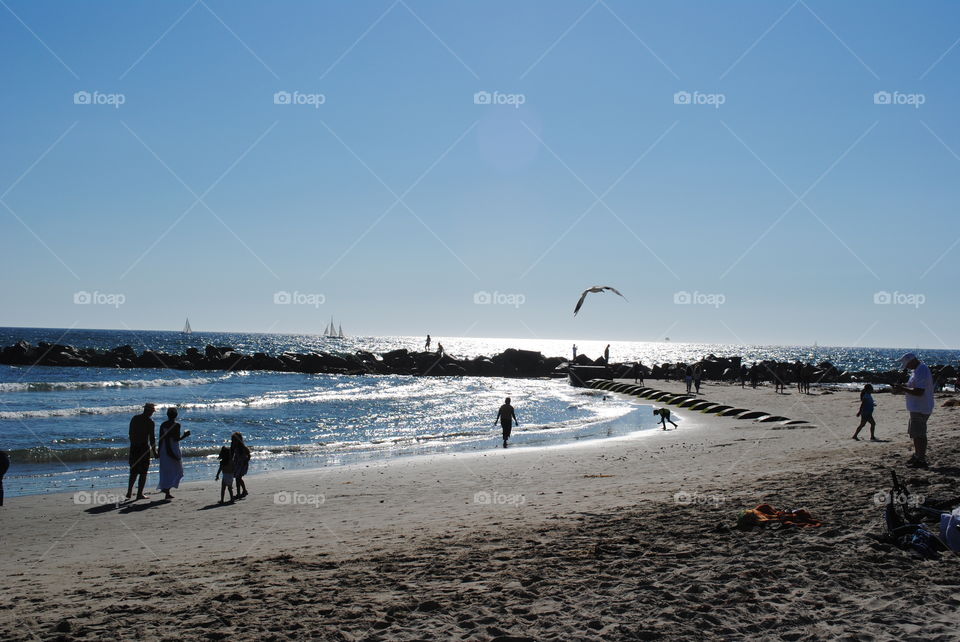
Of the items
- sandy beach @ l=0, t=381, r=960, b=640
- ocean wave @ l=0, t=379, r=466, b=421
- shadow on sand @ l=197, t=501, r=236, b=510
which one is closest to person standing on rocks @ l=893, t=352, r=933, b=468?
sandy beach @ l=0, t=381, r=960, b=640

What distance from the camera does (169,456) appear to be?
12.6m

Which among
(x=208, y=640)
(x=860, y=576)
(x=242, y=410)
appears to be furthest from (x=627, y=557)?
(x=242, y=410)

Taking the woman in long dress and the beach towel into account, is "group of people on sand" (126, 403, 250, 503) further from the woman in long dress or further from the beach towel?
the beach towel

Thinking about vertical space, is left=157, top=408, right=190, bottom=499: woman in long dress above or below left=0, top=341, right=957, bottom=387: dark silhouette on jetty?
below

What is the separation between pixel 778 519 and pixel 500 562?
10.7 ft

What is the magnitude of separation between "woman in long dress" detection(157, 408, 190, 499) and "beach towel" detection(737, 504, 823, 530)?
9687 mm

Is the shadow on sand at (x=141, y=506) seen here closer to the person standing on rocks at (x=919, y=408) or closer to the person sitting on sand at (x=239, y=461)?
the person sitting on sand at (x=239, y=461)

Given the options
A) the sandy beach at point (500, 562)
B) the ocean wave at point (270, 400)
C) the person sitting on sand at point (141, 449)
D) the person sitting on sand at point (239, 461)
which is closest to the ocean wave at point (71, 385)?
the ocean wave at point (270, 400)

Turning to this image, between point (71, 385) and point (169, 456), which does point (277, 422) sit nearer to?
point (169, 456)

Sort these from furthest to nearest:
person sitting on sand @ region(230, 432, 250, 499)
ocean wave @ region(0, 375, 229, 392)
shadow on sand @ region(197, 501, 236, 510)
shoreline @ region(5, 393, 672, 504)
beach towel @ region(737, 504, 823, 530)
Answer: ocean wave @ region(0, 375, 229, 392), shoreline @ region(5, 393, 672, 504), person sitting on sand @ region(230, 432, 250, 499), shadow on sand @ region(197, 501, 236, 510), beach towel @ region(737, 504, 823, 530)

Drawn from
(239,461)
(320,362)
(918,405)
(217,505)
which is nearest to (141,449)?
(239,461)

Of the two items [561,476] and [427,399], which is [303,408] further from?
[561,476]

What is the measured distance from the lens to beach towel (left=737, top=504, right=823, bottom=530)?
24.5 ft

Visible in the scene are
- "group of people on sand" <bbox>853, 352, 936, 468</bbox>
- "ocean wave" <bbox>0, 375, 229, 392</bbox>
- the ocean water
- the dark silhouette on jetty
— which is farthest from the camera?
the dark silhouette on jetty
